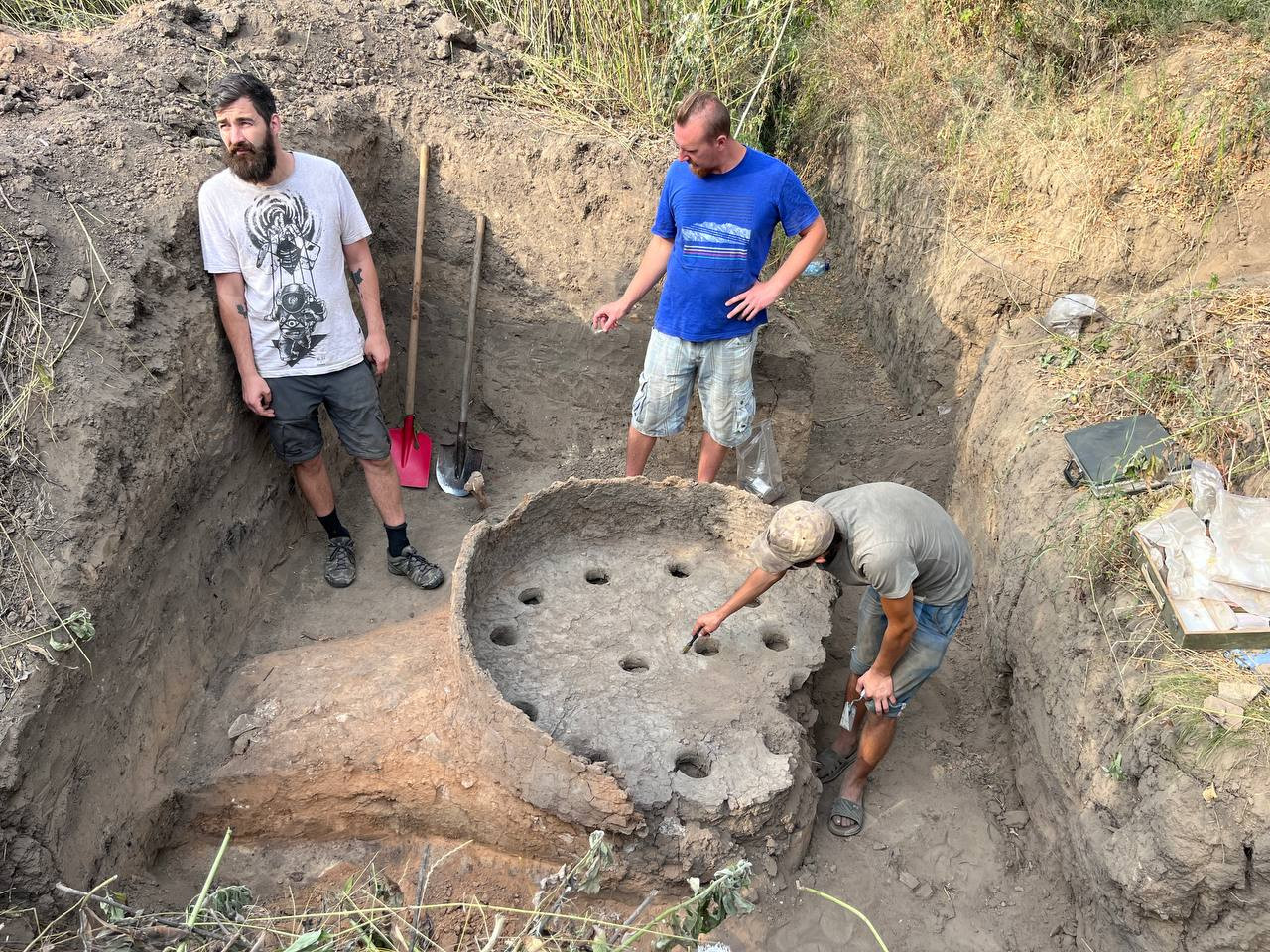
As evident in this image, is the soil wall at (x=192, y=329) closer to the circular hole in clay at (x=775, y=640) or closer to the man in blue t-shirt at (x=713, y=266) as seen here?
the man in blue t-shirt at (x=713, y=266)

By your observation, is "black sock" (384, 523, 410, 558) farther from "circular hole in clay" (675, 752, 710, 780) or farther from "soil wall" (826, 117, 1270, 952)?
"soil wall" (826, 117, 1270, 952)

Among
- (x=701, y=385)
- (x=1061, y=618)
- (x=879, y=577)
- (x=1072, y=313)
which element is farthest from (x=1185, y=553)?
(x=701, y=385)

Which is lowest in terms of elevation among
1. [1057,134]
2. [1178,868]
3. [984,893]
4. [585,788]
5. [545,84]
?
[984,893]

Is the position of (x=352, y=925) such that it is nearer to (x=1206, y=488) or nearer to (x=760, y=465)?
(x=1206, y=488)

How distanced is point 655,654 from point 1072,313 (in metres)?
2.62

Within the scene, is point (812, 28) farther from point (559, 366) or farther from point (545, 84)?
point (559, 366)

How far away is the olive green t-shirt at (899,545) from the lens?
285 cm

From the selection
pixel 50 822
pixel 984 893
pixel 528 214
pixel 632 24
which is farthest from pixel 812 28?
pixel 50 822

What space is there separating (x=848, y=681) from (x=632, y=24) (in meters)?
4.24

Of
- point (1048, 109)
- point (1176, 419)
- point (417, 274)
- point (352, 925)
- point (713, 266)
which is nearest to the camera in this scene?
point (352, 925)

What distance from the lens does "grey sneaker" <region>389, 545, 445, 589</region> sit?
4.25m

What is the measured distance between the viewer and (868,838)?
3.46m

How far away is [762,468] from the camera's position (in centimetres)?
482

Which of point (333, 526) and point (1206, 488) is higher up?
point (1206, 488)
